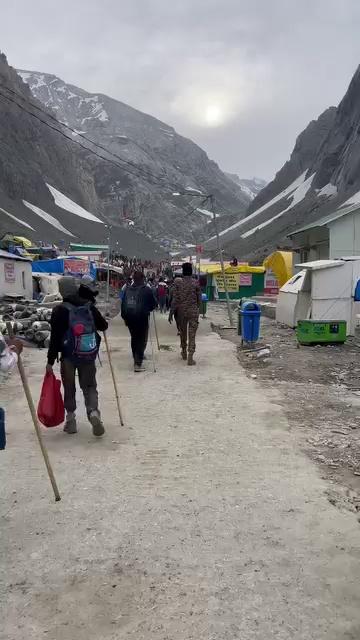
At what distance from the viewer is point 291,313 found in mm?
15844

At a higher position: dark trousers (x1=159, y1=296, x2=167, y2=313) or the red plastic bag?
the red plastic bag

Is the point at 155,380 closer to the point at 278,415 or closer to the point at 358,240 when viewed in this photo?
the point at 278,415

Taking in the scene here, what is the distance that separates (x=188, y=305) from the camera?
10.3m

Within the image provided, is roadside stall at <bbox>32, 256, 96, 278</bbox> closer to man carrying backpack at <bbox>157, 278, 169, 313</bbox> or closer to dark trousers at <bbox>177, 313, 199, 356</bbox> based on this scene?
man carrying backpack at <bbox>157, 278, 169, 313</bbox>

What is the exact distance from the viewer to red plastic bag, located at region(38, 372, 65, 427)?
527 cm

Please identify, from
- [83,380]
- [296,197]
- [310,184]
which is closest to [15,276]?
[83,380]

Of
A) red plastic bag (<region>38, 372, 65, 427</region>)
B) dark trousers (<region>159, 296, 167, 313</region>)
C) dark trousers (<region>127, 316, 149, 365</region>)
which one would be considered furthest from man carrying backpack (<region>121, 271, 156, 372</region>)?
dark trousers (<region>159, 296, 167, 313</region>)

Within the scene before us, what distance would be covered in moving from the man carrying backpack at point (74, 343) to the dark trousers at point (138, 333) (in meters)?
3.82

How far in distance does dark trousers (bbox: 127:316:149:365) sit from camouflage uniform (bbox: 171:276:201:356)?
0.88 m

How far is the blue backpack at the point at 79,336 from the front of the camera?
5.57 meters

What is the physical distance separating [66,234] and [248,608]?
77857 millimetres

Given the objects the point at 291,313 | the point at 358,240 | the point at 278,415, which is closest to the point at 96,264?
the point at 358,240

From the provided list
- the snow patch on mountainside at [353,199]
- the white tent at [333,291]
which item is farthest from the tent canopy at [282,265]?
the snow patch on mountainside at [353,199]

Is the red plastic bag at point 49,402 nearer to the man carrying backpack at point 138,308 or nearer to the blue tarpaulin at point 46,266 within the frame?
the man carrying backpack at point 138,308
